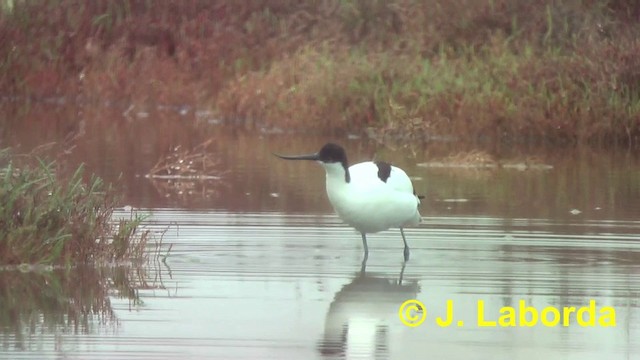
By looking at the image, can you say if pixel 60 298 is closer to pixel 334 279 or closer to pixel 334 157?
pixel 334 279

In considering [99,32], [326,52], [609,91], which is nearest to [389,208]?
[609,91]

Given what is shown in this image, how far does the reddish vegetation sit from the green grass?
1448 cm

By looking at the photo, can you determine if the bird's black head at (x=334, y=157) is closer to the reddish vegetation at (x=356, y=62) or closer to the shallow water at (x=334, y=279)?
the shallow water at (x=334, y=279)

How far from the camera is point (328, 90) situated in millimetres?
27609

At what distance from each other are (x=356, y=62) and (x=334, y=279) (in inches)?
674

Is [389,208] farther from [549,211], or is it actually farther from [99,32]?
[99,32]

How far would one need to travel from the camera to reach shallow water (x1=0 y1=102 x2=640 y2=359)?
8.91m

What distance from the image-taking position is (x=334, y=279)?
11578mm

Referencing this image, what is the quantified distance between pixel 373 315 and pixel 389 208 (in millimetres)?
2982

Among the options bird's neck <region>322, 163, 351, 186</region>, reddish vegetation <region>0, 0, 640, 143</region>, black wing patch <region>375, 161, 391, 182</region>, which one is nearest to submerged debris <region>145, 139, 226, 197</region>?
black wing patch <region>375, 161, 391, 182</region>

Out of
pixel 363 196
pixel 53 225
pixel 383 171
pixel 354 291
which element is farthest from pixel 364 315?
pixel 383 171

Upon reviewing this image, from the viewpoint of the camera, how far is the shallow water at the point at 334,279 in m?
8.91

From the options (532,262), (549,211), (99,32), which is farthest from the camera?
(99,32)

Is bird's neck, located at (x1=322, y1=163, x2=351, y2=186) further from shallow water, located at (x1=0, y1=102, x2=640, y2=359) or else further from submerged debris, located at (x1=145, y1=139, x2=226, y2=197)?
submerged debris, located at (x1=145, y1=139, x2=226, y2=197)
